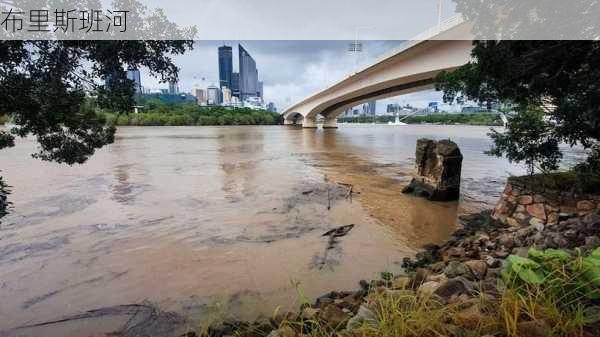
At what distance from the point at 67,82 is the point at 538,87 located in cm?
684

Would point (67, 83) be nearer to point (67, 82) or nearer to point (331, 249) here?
point (67, 82)

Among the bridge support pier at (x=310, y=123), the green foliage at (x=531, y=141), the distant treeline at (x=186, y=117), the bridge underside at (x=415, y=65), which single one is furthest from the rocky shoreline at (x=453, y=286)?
the distant treeline at (x=186, y=117)

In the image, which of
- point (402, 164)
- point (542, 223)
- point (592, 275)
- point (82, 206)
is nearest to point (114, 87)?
point (592, 275)

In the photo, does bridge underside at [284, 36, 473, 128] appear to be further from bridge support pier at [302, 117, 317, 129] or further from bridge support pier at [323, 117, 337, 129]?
bridge support pier at [323, 117, 337, 129]

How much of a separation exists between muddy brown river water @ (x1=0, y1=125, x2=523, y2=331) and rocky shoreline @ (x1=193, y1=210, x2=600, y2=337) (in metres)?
0.41

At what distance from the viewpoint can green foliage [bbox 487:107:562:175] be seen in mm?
5672

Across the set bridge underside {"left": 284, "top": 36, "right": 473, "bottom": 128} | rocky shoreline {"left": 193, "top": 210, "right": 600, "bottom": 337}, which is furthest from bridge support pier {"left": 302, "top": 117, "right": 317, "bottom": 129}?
rocky shoreline {"left": 193, "top": 210, "right": 600, "bottom": 337}

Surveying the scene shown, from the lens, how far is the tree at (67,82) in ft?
10.9

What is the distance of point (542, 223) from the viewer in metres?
5.25

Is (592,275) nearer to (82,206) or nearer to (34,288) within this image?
(34,288)

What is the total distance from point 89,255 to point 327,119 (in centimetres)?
6437

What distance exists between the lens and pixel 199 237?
625 centimetres

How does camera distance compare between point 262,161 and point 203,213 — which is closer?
point 203,213

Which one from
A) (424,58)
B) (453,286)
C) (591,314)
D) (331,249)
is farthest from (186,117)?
(591,314)
